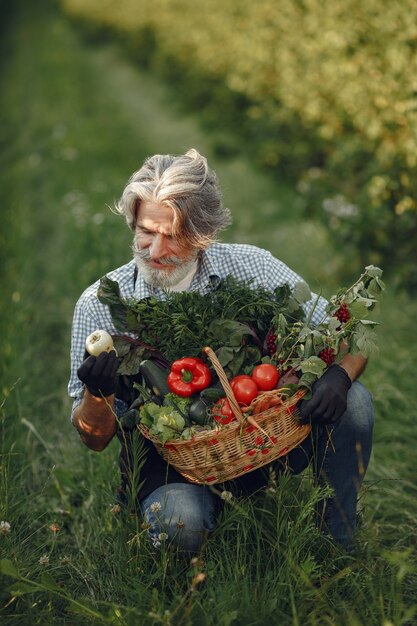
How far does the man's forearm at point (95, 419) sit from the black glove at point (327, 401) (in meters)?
0.66

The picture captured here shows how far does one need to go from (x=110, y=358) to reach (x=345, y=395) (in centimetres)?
77

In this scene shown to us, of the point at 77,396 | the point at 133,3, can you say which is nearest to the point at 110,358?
the point at 77,396

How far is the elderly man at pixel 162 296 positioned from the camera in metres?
2.51

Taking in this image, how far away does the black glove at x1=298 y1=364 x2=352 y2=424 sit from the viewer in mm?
2394

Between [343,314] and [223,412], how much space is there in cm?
56

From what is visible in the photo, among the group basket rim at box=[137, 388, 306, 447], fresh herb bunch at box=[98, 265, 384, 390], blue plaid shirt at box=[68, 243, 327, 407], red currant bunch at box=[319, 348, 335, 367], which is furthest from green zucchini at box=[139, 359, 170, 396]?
red currant bunch at box=[319, 348, 335, 367]

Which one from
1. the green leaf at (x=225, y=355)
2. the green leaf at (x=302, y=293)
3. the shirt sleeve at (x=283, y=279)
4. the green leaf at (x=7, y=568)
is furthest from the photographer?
the shirt sleeve at (x=283, y=279)

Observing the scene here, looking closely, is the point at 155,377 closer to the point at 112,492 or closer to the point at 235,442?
the point at 235,442

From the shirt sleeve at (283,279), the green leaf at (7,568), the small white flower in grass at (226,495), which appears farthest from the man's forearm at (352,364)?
the green leaf at (7,568)

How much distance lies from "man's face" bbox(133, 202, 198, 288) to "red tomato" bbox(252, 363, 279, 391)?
55 cm

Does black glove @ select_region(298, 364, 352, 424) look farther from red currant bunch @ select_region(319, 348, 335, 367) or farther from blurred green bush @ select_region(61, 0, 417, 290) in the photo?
blurred green bush @ select_region(61, 0, 417, 290)

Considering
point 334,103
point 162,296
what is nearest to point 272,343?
point 162,296

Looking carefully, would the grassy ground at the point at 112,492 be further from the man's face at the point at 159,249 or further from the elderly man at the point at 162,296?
the man's face at the point at 159,249

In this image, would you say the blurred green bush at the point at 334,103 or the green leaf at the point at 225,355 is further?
the blurred green bush at the point at 334,103
